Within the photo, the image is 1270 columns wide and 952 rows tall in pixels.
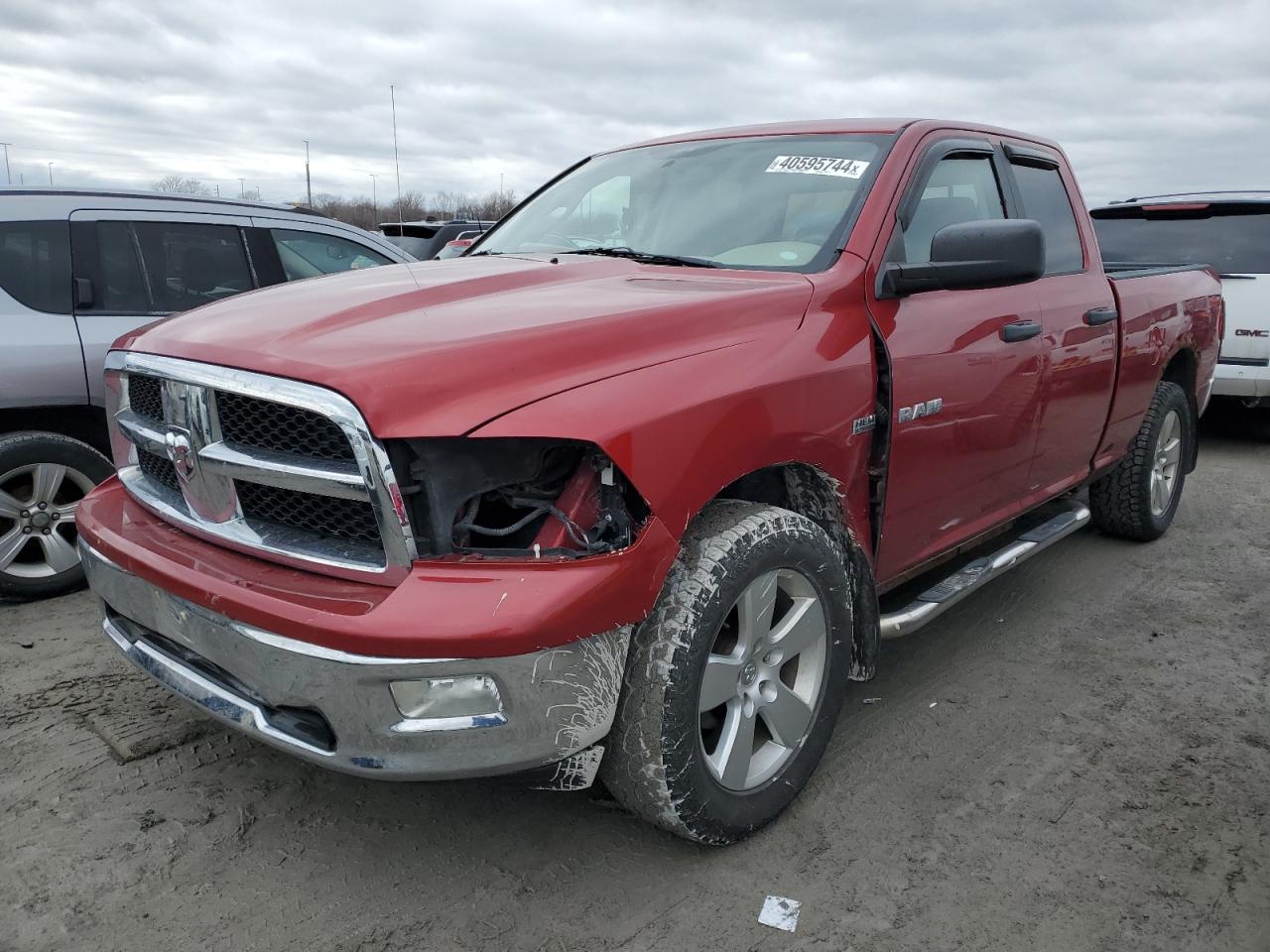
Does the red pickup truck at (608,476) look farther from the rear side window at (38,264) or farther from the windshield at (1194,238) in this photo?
the windshield at (1194,238)

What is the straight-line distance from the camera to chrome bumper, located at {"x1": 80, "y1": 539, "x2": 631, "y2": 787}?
1.94 meters

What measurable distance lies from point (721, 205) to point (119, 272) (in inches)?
112

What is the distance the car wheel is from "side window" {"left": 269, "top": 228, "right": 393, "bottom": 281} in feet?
4.53

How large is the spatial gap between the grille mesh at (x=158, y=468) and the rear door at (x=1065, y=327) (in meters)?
2.83

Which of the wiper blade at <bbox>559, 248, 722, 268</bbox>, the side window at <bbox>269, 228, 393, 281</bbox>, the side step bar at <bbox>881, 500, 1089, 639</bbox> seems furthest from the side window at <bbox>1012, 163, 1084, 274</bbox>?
the side window at <bbox>269, 228, 393, 281</bbox>

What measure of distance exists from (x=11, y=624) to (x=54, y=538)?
42cm

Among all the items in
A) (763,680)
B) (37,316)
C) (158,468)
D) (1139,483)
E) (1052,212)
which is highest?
(1052,212)

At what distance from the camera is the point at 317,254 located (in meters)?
5.15

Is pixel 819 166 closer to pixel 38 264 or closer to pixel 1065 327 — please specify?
pixel 1065 327

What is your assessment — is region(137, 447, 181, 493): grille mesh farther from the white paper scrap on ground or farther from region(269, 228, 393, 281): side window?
region(269, 228, 393, 281): side window

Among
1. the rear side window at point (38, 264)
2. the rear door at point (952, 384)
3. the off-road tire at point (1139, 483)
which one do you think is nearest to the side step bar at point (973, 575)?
the rear door at point (952, 384)

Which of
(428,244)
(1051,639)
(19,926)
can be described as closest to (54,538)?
(428,244)

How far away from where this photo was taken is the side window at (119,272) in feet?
14.3

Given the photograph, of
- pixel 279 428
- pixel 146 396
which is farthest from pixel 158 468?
pixel 279 428
